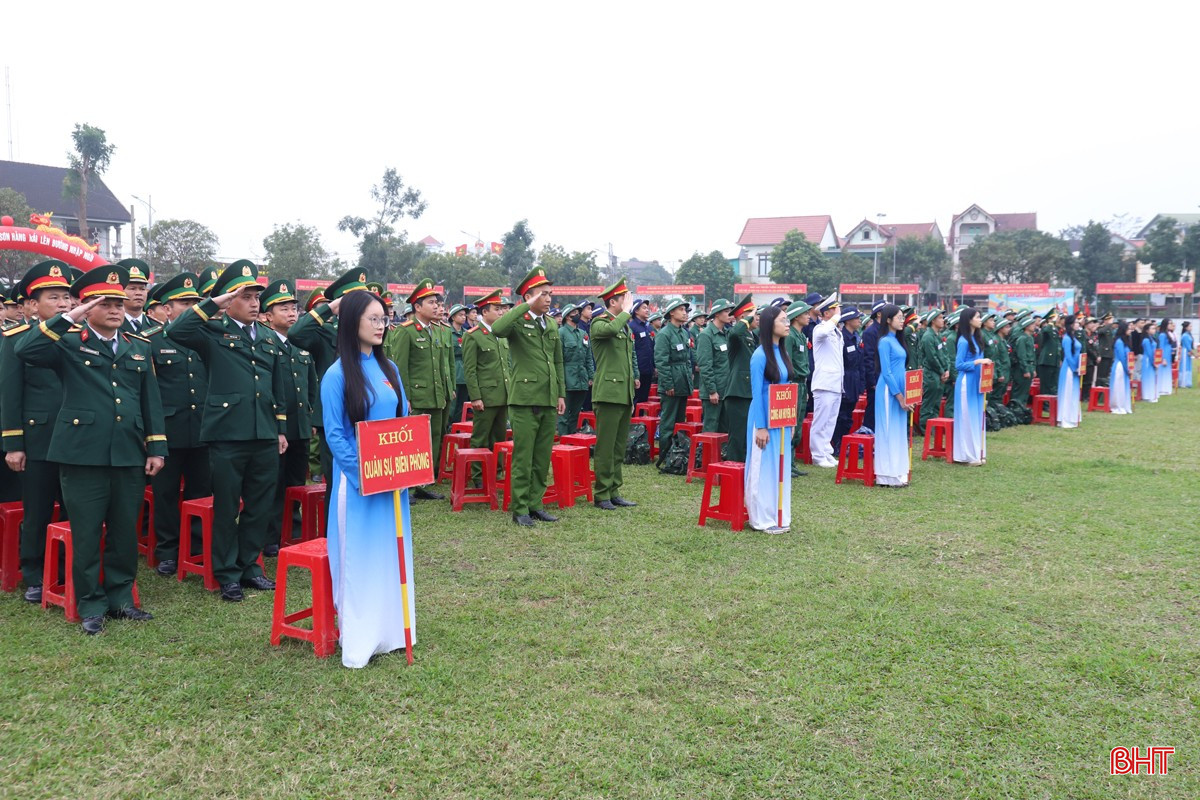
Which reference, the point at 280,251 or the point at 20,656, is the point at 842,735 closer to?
the point at 20,656

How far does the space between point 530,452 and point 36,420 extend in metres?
3.29

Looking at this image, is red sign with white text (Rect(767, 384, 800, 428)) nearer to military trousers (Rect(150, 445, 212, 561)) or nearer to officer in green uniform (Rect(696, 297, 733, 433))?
officer in green uniform (Rect(696, 297, 733, 433))

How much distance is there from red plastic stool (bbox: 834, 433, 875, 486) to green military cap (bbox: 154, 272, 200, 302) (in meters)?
6.05

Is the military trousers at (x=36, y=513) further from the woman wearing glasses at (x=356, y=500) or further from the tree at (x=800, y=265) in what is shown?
the tree at (x=800, y=265)

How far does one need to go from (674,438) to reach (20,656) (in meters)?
6.44

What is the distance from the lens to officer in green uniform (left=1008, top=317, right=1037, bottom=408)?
13055mm

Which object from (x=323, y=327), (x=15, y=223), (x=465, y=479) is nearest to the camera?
(x=323, y=327)

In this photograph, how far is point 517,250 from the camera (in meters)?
44.0

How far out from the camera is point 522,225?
43812 mm

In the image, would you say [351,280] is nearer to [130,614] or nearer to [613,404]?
[130,614]

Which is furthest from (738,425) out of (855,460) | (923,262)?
(923,262)

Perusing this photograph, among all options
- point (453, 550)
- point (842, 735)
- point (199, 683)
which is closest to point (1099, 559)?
point (842, 735)

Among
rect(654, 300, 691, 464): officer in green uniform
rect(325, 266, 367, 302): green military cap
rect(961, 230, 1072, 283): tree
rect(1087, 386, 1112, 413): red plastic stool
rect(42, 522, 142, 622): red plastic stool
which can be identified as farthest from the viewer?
rect(961, 230, 1072, 283): tree

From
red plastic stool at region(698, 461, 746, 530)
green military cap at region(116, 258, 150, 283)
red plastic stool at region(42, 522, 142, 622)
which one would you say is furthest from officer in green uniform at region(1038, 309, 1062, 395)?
red plastic stool at region(42, 522, 142, 622)
